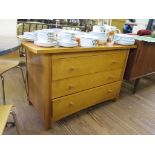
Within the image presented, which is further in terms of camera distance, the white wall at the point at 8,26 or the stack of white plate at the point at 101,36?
the white wall at the point at 8,26

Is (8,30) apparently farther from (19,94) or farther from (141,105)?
(141,105)

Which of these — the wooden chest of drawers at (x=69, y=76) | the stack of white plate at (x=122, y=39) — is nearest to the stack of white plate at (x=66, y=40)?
the wooden chest of drawers at (x=69, y=76)

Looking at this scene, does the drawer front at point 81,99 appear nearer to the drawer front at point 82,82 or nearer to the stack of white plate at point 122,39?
the drawer front at point 82,82

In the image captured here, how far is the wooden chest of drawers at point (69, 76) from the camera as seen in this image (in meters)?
1.27

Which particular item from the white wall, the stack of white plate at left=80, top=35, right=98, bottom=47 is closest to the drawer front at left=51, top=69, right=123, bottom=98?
the stack of white plate at left=80, top=35, right=98, bottom=47

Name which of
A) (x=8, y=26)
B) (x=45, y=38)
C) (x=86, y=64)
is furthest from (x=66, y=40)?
(x=8, y=26)

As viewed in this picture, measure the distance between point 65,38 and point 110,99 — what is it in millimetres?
1046

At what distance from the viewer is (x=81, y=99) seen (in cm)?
159

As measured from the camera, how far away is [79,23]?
12.5ft

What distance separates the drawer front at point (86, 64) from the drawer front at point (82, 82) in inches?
1.8

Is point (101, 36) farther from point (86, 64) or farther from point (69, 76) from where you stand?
point (69, 76)

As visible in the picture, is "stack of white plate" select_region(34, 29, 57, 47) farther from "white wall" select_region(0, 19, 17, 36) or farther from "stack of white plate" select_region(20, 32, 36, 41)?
"white wall" select_region(0, 19, 17, 36)

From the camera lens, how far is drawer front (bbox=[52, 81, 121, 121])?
1438 mm
